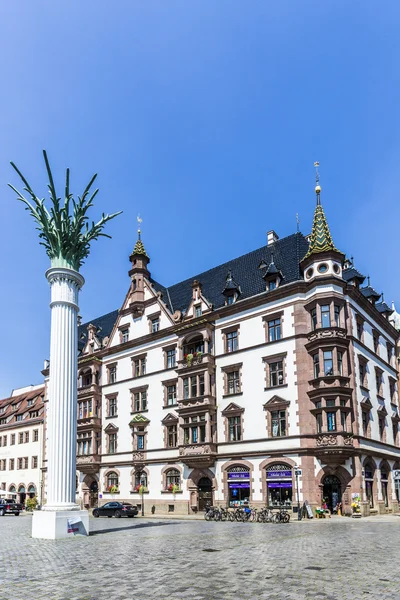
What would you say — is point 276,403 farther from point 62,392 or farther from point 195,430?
point 62,392

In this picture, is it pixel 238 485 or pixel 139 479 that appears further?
pixel 139 479

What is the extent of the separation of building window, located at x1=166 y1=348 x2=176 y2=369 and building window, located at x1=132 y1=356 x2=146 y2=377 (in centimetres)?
354

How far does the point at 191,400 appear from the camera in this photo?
49719 millimetres

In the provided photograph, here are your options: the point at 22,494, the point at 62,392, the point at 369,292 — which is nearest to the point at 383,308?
the point at 369,292

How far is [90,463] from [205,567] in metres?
45.6

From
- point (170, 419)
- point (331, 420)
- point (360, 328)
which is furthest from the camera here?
point (170, 419)

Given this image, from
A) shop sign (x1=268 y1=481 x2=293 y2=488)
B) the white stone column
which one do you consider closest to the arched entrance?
shop sign (x1=268 y1=481 x2=293 y2=488)

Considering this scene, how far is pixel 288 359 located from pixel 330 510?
36.6 feet

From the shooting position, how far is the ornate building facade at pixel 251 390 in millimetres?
42156

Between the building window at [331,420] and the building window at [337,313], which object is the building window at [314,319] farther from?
the building window at [331,420]

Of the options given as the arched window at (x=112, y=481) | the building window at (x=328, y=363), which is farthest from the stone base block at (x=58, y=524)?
the arched window at (x=112, y=481)

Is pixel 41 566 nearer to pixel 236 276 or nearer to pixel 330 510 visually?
pixel 330 510

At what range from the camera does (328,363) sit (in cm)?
4244

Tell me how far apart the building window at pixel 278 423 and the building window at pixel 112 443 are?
20484 millimetres
